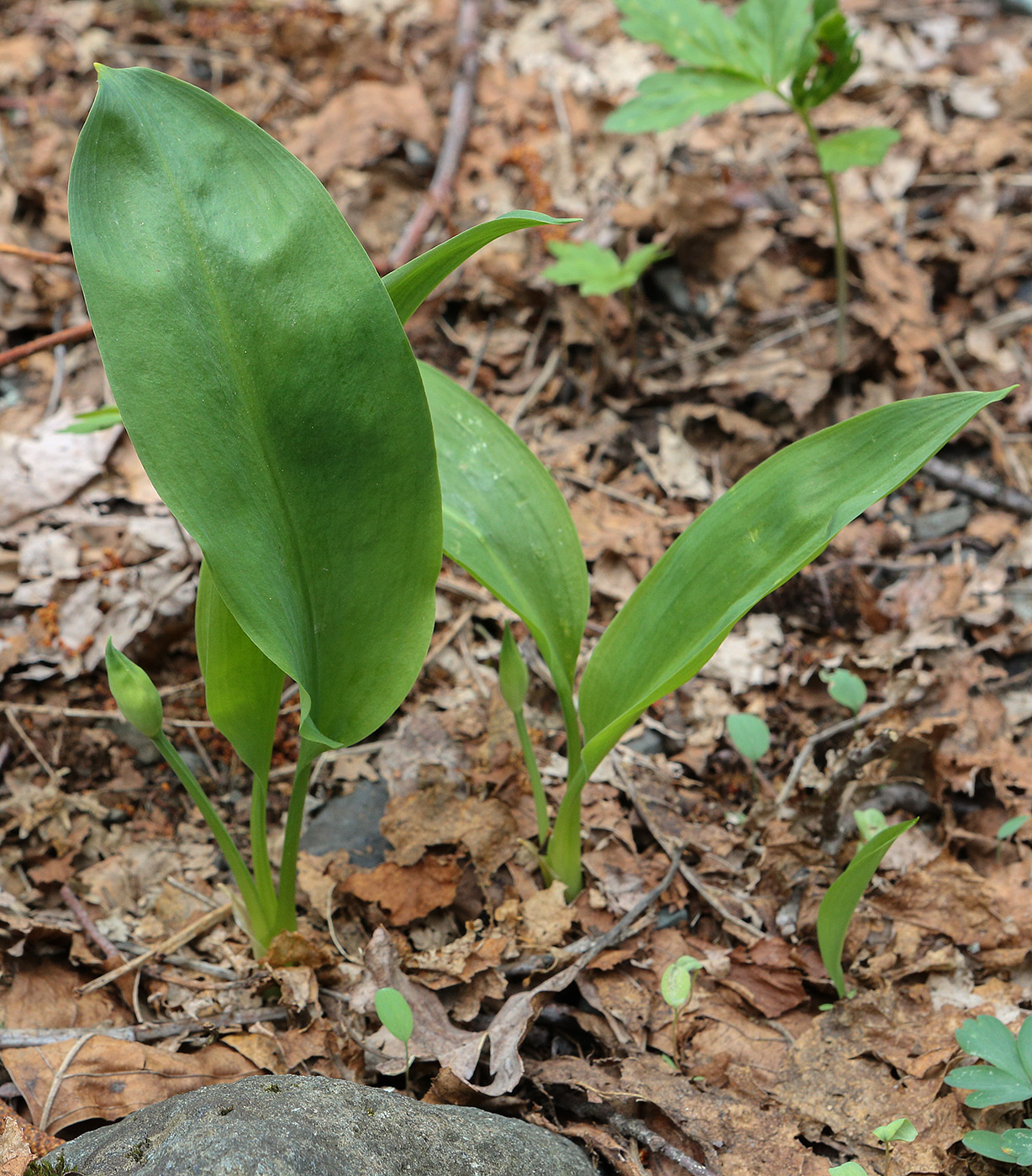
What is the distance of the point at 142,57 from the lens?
2633mm

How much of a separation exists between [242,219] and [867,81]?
2374 millimetres

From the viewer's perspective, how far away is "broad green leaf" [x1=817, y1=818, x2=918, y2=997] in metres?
1.01

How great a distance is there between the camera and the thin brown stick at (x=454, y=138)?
219 centimetres

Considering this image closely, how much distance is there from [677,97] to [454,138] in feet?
2.85

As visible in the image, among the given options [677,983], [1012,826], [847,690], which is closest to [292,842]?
[677,983]

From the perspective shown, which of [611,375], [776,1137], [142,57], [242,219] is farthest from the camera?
[142,57]

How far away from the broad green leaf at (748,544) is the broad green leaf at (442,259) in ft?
1.24

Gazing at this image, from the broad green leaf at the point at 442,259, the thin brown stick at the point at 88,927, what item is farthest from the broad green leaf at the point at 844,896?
the thin brown stick at the point at 88,927

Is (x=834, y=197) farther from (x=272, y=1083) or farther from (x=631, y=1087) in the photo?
(x=272, y=1083)

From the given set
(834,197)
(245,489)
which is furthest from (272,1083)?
(834,197)

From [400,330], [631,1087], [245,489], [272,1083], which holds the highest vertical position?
[400,330]

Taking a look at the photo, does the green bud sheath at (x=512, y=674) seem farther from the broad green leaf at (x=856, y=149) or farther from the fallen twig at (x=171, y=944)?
the broad green leaf at (x=856, y=149)

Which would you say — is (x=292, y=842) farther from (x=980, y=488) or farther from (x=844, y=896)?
(x=980, y=488)

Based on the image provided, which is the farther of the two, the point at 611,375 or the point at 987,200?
the point at 987,200
